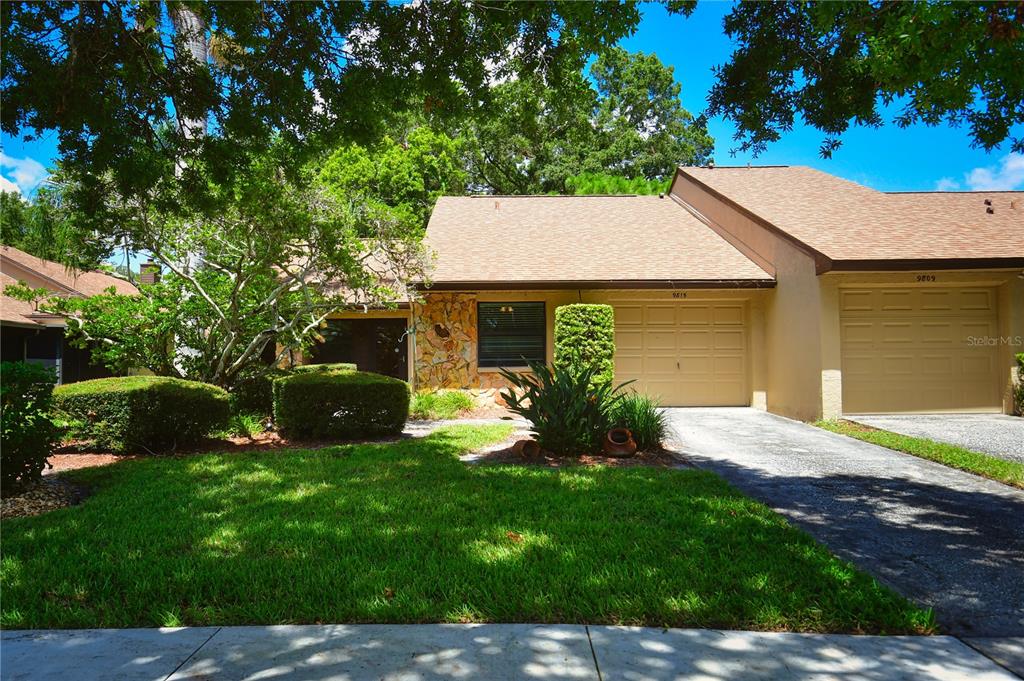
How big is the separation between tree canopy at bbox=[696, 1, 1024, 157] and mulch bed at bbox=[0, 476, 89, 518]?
699 cm

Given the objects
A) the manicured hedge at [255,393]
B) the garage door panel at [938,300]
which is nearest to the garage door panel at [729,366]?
the garage door panel at [938,300]

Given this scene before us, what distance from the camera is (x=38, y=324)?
1495 cm

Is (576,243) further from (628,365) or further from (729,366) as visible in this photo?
(729,366)

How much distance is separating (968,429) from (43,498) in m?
12.6

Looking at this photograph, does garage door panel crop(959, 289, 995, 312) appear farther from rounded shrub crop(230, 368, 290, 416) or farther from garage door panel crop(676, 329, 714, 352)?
rounded shrub crop(230, 368, 290, 416)

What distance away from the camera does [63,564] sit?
3.79 m

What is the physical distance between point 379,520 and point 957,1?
4.96 meters

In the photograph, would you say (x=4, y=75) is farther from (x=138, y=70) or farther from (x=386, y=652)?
(x=386, y=652)

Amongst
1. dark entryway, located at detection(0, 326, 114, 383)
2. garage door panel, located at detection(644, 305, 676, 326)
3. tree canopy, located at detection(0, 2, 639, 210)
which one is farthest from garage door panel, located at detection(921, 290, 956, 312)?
dark entryway, located at detection(0, 326, 114, 383)

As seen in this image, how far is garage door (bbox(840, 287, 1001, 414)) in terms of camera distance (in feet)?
38.9

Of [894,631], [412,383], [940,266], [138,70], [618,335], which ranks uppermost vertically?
[138,70]

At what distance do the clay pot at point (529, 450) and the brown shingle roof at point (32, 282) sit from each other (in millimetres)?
12758

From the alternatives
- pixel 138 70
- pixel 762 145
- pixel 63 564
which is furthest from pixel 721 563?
pixel 138 70

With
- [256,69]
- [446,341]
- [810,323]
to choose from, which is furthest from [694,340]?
[256,69]
